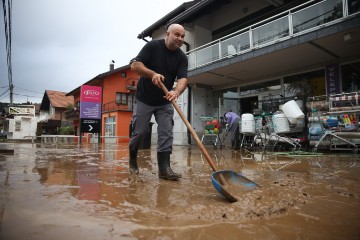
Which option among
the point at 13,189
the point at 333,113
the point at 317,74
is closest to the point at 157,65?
the point at 13,189

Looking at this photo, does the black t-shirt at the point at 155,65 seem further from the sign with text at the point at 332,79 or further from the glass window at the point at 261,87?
the glass window at the point at 261,87

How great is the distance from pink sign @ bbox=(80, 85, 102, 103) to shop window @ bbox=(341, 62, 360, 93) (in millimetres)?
10951

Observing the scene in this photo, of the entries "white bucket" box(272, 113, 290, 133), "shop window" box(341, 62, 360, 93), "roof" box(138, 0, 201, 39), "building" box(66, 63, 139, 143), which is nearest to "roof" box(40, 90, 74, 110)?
"building" box(66, 63, 139, 143)

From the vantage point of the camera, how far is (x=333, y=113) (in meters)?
5.45

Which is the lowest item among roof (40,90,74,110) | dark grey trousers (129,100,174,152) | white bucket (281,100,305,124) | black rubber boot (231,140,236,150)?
black rubber boot (231,140,236,150)

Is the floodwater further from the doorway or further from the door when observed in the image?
the door

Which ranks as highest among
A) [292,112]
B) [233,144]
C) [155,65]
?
[155,65]

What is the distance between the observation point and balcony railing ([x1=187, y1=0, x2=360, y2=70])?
7012 mm

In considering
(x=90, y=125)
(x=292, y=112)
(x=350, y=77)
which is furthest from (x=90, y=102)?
(x=350, y=77)

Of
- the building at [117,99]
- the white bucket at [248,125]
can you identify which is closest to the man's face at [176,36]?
the white bucket at [248,125]

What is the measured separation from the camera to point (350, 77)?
27.3 ft

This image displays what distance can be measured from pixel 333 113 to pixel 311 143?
125 centimetres

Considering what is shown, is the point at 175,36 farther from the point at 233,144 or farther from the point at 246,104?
the point at 246,104

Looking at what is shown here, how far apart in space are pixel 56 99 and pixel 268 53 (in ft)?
116
